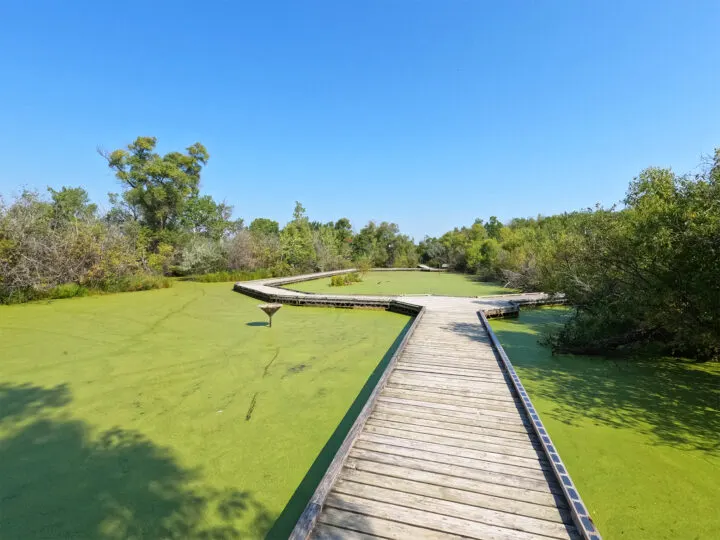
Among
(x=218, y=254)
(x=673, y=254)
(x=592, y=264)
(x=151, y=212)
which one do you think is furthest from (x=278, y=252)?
(x=673, y=254)

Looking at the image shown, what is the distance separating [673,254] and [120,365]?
797 cm

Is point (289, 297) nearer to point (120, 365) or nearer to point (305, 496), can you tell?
point (120, 365)

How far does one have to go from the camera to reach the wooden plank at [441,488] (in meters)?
2.16

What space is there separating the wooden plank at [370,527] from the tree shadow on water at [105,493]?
62 cm

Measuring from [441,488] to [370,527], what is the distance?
60 cm

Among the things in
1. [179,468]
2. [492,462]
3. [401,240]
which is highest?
[401,240]

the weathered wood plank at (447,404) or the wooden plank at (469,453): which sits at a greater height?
the weathered wood plank at (447,404)

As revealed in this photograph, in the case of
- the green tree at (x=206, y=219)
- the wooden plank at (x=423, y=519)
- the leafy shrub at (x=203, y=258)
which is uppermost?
the green tree at (x=206, y=219)

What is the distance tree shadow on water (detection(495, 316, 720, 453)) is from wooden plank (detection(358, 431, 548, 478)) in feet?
4.95

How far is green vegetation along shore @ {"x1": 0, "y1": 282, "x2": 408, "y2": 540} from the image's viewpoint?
252cm

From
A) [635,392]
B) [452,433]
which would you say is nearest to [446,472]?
[452,433]

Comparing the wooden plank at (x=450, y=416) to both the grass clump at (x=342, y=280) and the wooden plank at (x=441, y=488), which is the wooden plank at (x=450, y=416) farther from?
the grass clump at (x=342, y=280)

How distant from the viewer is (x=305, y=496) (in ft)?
8.78

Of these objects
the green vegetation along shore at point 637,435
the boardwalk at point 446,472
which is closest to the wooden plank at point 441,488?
the boardwalk at point 446,472
